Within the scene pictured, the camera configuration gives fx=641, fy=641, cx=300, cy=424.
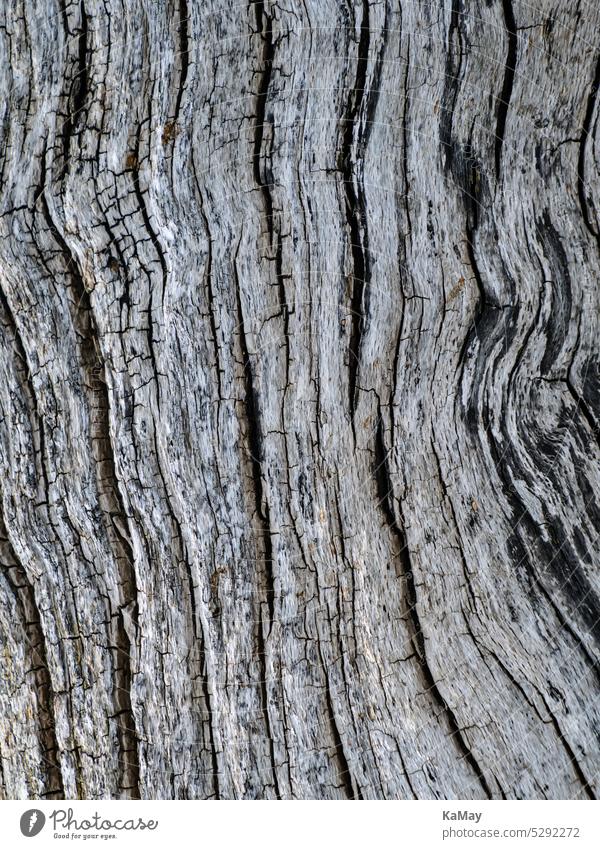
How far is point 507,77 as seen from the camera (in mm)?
1177

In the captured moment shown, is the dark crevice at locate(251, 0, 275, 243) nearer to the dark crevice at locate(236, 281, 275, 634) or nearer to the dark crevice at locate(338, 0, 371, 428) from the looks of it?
the dark crevice at locate(338, 0, 371, 428)

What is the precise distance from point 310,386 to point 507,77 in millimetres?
674

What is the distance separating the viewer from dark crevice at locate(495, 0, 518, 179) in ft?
3.82

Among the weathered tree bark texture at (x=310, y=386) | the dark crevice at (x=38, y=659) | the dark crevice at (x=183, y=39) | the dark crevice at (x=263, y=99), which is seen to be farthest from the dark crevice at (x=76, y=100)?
the dark crevice at (x=38, y=659)

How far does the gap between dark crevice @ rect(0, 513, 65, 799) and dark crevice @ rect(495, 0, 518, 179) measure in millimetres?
1260

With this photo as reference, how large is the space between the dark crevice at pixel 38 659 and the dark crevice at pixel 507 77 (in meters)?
1.26

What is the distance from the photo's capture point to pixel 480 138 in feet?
3.92

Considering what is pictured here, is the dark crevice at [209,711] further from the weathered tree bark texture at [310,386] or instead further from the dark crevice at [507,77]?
the dark crevice at [507,77]

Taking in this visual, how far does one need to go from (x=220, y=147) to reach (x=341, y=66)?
0.89ft

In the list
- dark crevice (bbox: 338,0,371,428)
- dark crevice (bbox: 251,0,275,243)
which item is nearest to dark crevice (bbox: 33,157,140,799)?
dark crevice (bbox: 251,0,275,243)

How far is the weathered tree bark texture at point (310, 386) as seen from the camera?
1.18m
